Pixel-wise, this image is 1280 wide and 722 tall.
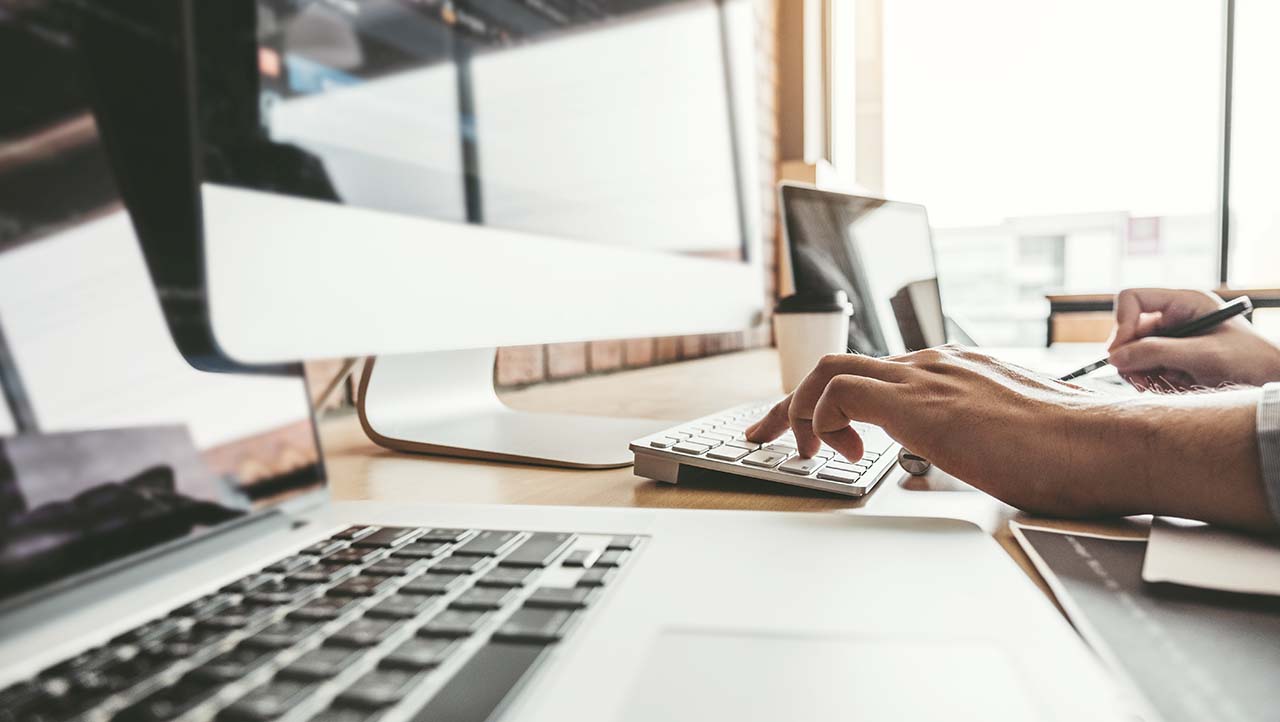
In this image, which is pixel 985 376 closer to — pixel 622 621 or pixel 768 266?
pixel 622 621

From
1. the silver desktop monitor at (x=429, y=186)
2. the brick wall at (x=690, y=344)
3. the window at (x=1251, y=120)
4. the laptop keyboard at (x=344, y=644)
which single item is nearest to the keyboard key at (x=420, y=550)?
the laptop keyboard at (x=344, y=644)

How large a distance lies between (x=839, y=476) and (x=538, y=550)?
0.72ft

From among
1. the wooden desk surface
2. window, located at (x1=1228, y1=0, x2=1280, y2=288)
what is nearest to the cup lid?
the wooden desk surface

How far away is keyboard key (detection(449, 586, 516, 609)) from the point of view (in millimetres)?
196

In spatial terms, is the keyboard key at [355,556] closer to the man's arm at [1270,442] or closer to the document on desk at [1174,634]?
the document on desk at [1174,634]

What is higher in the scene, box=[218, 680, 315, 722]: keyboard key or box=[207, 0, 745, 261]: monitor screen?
box=[207, 0, 745, 261]: monitor screen

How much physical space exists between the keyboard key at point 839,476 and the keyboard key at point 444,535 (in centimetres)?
22

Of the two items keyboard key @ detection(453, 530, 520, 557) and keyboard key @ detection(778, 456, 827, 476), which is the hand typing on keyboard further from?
keyboard key @ detection(453, 530, 520, 557)

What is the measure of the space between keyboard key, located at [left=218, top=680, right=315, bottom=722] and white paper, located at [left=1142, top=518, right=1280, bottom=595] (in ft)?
0.96

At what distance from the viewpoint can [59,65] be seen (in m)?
0.23

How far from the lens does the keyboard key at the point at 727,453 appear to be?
1.39ft

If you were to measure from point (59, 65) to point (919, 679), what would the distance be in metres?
0.34

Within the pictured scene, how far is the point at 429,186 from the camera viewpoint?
42 cm

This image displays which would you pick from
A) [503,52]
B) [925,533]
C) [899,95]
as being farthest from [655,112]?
[899,95]
